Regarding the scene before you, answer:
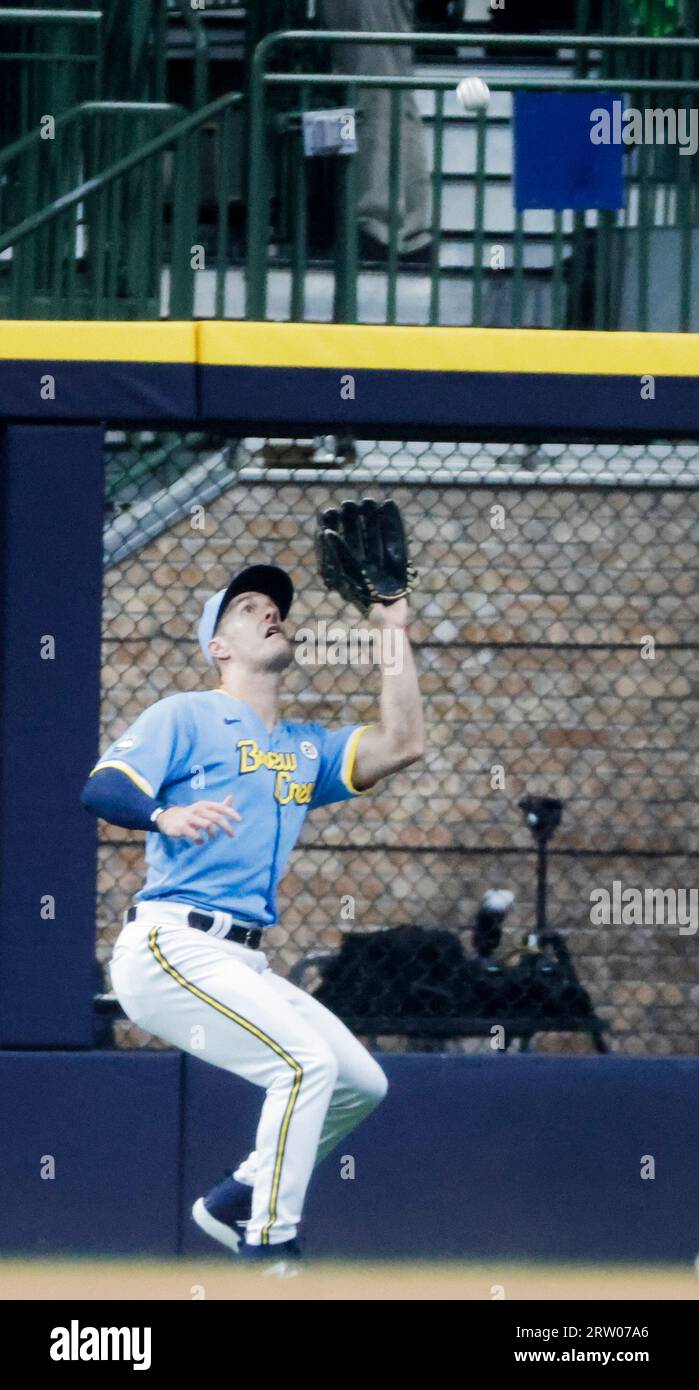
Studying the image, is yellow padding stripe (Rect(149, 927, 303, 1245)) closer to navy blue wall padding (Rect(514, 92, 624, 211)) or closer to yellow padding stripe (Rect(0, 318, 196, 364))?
yellow padding stripe (Rect(0, 318, 196, 364))

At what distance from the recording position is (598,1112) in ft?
15.1

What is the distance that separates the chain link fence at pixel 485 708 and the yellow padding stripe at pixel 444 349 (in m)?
0.34

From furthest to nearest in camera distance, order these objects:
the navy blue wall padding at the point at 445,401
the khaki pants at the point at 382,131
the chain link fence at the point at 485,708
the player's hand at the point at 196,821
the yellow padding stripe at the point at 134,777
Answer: the khaki pants at the point at 382,131 → the chain link fence at the point at 485,708 → the navy blue wall padding at the point at 445,401 → the yellow padding stripe at the point at 134,777 → the player's hand at the point at 196,821

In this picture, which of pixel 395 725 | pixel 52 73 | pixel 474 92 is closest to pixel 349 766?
pixel 395 725

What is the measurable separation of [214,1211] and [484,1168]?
69 centimetres

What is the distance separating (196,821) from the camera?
13.7ft

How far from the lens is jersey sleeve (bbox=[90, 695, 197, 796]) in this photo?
171 inches

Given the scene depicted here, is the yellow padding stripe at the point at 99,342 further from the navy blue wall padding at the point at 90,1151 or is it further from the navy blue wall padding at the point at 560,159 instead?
the navy blue wall padding at the point at 90,1151

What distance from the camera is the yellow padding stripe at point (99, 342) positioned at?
14.8 ft

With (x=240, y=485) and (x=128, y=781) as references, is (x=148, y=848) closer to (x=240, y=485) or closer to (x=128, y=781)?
(x=128, y=781)

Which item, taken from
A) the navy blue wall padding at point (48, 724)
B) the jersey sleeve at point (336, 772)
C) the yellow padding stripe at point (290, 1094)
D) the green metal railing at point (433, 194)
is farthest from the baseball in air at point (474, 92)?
the yellow padding stripe at point (290, 1094)

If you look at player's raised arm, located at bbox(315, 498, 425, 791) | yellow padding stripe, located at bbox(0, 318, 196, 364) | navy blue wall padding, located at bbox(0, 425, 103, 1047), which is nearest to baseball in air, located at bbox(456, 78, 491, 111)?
yellow padding stripe, located at bbox(0, 318, 196, 364)

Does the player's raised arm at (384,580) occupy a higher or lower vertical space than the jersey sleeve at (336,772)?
higher

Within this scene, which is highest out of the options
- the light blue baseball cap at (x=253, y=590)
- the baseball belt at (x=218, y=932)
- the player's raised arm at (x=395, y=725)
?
the light blue baseball cap at (x=253, y=590)
